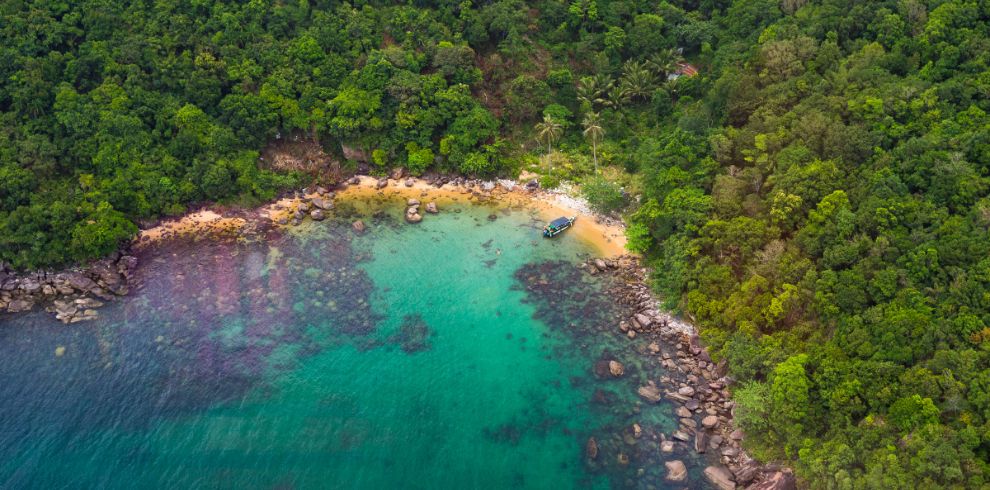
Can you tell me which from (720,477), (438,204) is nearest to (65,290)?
(438,204)

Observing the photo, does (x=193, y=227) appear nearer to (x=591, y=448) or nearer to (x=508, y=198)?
(x=508, y=198)

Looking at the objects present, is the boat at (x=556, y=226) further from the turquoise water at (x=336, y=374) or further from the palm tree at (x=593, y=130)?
the palm tree at (x=593, y=130)

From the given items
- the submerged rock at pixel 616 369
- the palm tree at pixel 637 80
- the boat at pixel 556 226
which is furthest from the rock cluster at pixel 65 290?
the palm tree at pixel 637 80

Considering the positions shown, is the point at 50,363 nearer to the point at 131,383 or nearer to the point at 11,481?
the point at 131,383

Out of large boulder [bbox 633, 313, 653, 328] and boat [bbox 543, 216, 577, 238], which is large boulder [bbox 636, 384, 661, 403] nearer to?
large boulder [bbox 633, 313, 653, 328]

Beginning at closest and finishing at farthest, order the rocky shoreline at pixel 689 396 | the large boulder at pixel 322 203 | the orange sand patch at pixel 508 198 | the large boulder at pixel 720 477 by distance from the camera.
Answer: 1. the large boulder at pixel 720 477
2. the rocky shoreline at pixel 689 396
3. the orange sand patch at pixel 508 198
4. the large boulder at pixel 322 203

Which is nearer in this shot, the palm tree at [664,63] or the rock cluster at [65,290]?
the rock cluster at [65,290]

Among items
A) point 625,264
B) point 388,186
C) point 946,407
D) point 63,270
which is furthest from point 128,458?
point 946,407

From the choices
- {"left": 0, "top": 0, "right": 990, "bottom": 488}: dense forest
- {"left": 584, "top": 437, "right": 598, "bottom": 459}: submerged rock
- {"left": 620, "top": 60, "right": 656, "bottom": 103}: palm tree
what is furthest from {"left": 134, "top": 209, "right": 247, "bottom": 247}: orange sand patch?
{"left": 620, "top": 60, "right": 656, "bottom": 103}: palm tree
